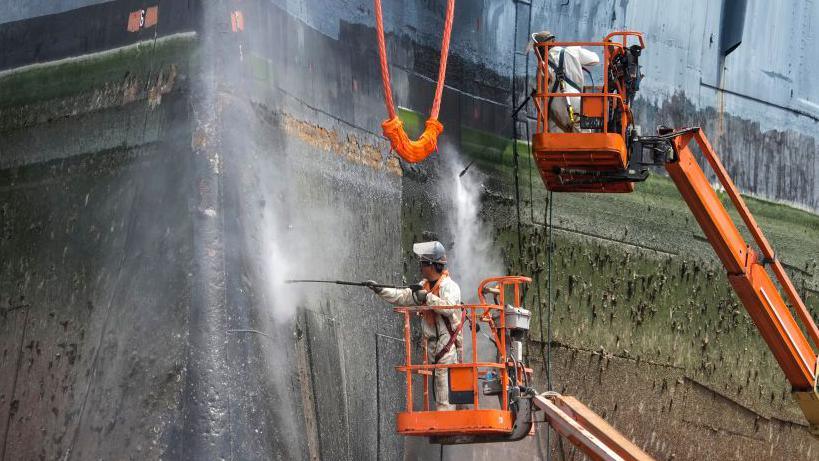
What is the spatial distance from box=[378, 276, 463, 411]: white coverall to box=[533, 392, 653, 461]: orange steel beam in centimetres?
65

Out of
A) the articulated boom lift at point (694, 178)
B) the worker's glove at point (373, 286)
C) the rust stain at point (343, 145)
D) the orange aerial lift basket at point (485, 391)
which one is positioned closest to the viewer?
the orange aerial lift basket at point (485, 391)

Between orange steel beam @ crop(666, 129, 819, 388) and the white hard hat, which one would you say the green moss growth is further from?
orange steel beam @ crop(666, 129, 819, 388)

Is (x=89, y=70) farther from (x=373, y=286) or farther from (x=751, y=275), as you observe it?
(x=751, y=275)

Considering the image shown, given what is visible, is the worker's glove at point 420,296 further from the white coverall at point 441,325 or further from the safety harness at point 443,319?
the safety harness at point 443,319

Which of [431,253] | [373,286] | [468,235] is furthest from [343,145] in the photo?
[468,235]

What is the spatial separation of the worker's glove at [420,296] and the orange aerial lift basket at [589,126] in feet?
5.73

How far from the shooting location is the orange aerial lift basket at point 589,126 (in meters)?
10.1

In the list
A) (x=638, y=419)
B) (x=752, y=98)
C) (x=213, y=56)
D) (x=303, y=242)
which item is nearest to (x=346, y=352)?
(x=303, y=242)

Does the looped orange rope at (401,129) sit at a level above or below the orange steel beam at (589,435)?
above

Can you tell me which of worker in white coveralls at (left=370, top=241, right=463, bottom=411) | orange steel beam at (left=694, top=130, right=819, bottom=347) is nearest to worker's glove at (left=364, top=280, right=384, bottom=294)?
worker in white coveralls at (left=370, top=241, right=463, bottom=411)

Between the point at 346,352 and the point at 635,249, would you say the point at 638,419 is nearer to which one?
the point at 635,249

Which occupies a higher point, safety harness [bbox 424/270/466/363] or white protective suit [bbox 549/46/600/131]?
white protective suit [bbox 549/46/600/131]


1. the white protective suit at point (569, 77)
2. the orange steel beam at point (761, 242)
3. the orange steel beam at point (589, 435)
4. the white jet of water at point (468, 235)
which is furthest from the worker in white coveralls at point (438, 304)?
the orange steel beam at point (761, 242)

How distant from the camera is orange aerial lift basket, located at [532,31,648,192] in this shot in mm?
10078
